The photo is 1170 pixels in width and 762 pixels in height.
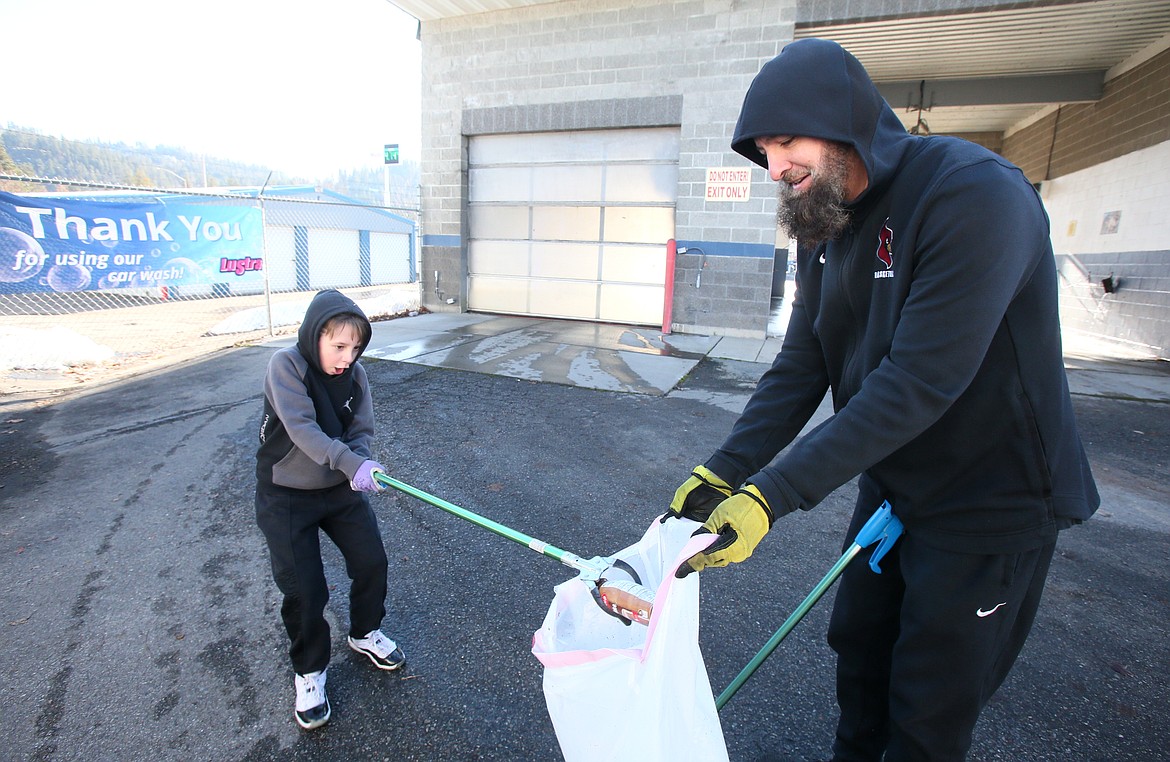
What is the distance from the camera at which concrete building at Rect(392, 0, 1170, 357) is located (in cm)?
925

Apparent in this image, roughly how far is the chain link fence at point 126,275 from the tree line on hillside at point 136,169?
0.55 m

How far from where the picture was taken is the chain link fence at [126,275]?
23.0 feet

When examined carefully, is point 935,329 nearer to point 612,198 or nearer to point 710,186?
point 710,186

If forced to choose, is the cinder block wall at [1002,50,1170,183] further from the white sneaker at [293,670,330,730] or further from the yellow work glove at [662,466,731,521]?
the white sneaker at [293,670,330,730]

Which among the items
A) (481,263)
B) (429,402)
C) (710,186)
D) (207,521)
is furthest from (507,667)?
(481,263)

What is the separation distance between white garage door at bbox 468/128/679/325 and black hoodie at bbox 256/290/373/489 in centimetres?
901

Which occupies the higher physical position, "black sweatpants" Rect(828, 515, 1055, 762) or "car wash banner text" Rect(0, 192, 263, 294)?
"car wash banner text" Rect(0, 192, 263, 294)

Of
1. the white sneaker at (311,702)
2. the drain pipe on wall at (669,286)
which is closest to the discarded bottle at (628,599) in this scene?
the white sneaker at (311,702)

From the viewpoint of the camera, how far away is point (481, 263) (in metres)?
12.3

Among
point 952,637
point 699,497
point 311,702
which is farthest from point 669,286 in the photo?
point 952,637

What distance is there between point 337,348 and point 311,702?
126 cm

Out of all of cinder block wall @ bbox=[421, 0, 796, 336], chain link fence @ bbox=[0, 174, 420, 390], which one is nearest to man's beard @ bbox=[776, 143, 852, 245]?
chain link fence @ bbox=[0, 174, 420, 390]

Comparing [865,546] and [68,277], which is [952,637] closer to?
[865,546]

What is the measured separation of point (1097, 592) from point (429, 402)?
Answer: 5.08 meters
